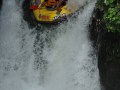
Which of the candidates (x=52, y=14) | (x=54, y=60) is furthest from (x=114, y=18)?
(x=52, y=14)

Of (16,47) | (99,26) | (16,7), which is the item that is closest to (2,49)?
(16,47)

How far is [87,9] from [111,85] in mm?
3597

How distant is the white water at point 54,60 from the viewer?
8.68 metres

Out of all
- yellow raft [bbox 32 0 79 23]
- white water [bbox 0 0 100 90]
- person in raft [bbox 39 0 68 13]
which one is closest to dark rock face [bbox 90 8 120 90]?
white water [bbox 0 0 100 90]

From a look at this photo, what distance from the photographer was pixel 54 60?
9.30 metres

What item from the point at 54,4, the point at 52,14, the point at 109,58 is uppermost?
the point at 109,58

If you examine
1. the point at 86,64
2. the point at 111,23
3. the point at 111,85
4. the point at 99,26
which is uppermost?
the point at 111,23

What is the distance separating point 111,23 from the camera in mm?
6383

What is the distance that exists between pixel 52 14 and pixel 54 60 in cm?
180

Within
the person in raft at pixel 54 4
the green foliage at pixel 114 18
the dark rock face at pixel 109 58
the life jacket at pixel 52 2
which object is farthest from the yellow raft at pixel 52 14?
the green foliage at pixel 114 18

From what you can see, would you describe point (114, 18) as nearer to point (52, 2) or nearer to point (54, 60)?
point (54, 60)

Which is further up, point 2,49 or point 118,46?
point 118,46

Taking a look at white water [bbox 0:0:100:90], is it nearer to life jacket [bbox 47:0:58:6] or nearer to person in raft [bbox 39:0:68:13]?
person in raft [bbox 39:0:68:13]

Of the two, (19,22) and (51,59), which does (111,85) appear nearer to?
(51,59)
